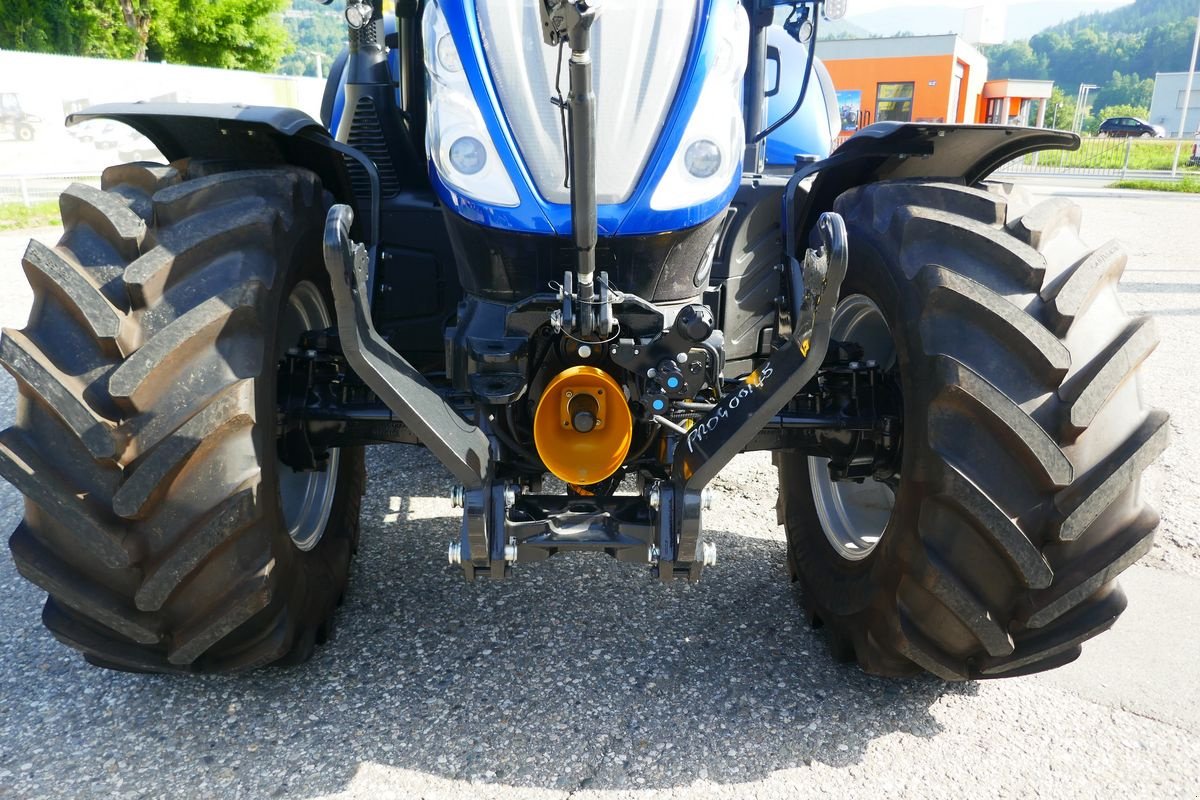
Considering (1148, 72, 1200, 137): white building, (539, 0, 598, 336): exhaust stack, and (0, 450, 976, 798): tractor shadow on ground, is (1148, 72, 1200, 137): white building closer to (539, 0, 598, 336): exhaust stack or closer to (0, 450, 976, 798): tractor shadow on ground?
(0, 450, 976, 798): tractor shadow on ground

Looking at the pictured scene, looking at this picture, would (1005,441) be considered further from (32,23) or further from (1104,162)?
(1104,162)

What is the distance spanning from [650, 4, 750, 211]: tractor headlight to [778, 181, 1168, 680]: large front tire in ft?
1.57

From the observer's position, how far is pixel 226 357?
221 cm

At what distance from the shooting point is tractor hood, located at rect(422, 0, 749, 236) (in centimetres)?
232

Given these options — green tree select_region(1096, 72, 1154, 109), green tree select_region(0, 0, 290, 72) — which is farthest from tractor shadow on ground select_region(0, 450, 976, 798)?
green tree select_region(1096, 72, 1154, 109)

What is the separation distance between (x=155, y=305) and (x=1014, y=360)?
1998mm

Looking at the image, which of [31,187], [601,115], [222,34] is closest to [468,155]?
[601,115]

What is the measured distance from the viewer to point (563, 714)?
2547 millimetres

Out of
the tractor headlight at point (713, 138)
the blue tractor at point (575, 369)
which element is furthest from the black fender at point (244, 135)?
the tractor headlight at point (713, 138)

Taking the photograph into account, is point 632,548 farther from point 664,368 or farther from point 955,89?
point 955,89

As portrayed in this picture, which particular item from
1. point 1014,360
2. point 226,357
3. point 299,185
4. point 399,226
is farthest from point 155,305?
point 1014,360

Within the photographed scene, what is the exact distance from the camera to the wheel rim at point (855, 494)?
290 centimetres

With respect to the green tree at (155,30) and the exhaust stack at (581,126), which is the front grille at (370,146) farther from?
the green tree at (155,30)

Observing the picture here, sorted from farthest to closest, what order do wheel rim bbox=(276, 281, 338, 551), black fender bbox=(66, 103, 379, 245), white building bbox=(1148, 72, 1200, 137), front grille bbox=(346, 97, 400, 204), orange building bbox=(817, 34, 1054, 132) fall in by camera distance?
white building bbox=(1148, 72, 1200, 137) → orange building bbox=(817, 34, 1054, 132) → front grille bbox=(346, 97, 400, 204) → wheel rim bbox=(276, 281, 338, 551) → black fender bbox=(66, 103, 379, 245)
